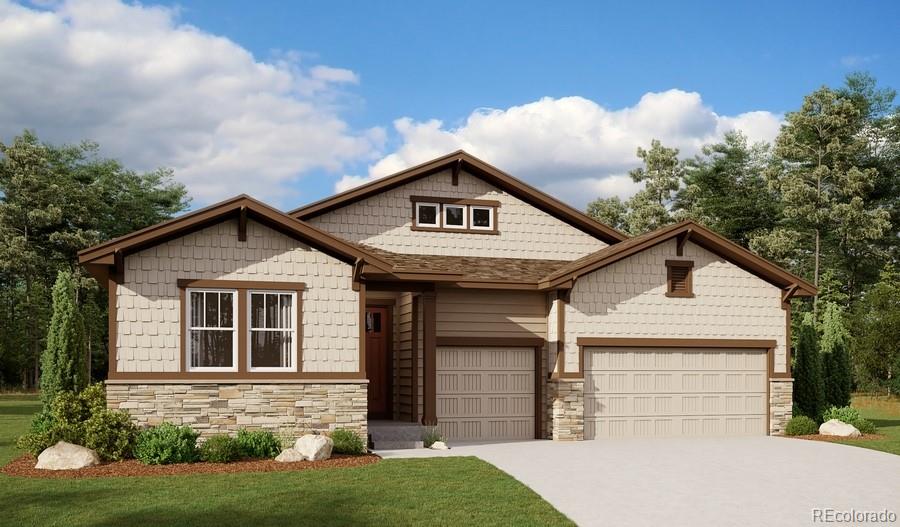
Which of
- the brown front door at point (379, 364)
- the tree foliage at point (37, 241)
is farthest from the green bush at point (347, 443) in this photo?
the tree foliage at point (37, 241)

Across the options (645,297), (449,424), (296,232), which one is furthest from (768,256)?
(296,232)

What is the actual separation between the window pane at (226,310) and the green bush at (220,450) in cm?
215

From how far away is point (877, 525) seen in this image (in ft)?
35.0

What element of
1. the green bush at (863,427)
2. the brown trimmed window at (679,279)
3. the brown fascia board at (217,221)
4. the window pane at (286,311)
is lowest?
the green bush at (863,427)

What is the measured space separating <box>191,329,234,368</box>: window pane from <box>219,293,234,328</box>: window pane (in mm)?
158

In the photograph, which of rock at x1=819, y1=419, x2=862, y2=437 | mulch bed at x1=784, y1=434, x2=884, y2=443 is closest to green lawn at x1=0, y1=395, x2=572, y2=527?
mulch bed at x1=784, y1=434, x2=884, y2=443

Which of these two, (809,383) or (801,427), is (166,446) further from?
(809,383)

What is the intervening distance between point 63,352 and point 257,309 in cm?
499

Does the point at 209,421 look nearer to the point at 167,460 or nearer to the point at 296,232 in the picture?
the point at 167,460

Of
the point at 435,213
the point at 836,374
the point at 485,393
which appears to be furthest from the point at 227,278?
the point at 836,374

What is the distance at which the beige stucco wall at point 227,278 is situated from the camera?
15844 mm

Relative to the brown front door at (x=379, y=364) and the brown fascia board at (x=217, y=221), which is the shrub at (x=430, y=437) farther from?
the brown fascia board at (x=217, y=221)

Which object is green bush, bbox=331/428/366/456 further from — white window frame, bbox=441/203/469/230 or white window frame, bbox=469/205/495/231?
white window frame, bbox=469/205/495/231

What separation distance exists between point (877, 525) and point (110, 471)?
35.6 feet
